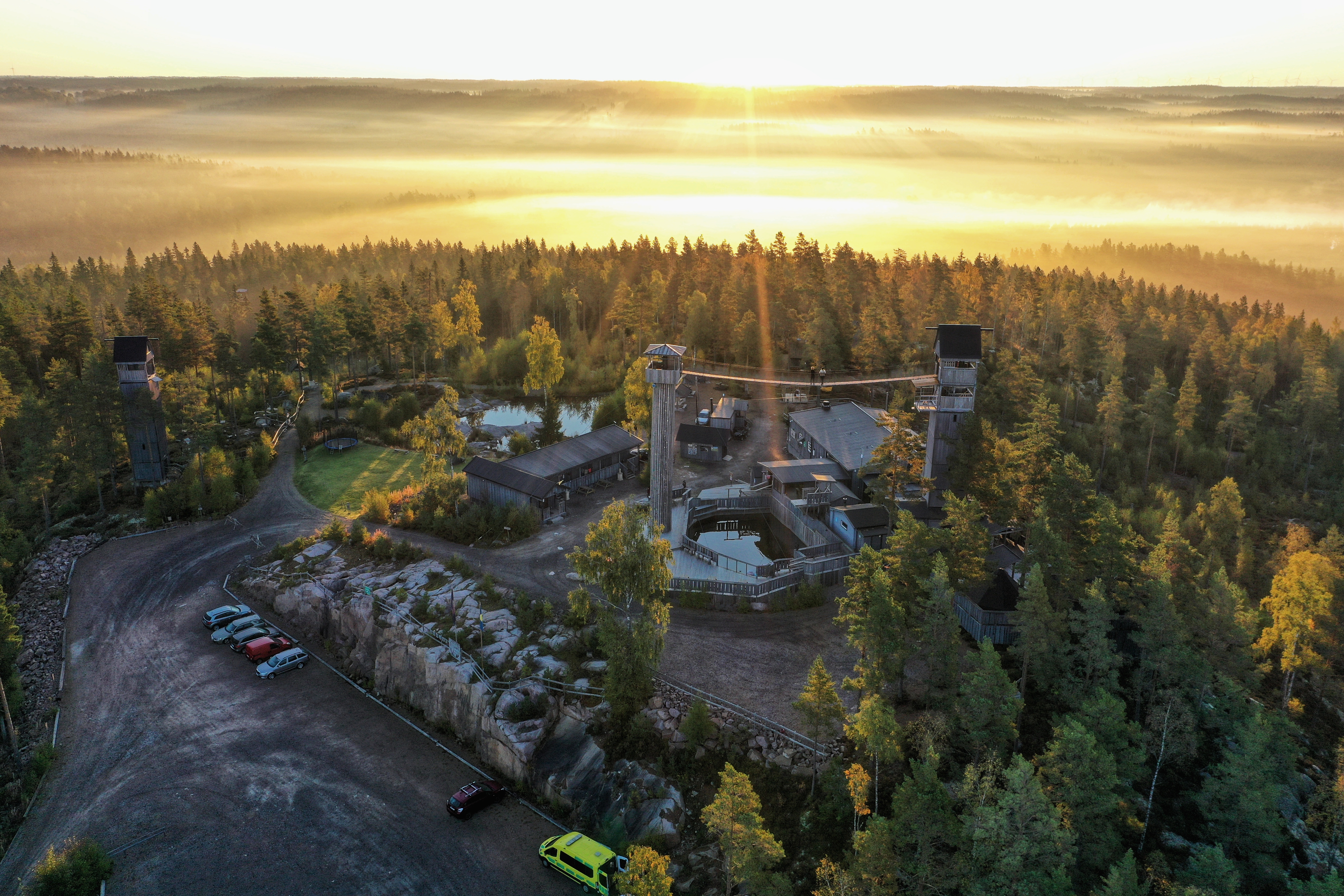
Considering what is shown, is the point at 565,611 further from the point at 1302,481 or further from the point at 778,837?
the point at 1302,481

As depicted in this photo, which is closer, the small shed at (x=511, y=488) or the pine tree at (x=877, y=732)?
the pine tree at (x=877, y=732)

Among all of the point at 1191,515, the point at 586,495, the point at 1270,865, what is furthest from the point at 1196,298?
the point at 1270,865

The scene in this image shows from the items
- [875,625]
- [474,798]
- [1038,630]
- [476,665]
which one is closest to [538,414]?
[476,665]

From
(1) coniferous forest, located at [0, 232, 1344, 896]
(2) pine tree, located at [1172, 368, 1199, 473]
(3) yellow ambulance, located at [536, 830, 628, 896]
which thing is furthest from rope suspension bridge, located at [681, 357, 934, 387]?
(3) yellow ambulance, located at [536, 830, 628, 896]

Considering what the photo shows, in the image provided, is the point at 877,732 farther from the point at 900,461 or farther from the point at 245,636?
the point at 245,636

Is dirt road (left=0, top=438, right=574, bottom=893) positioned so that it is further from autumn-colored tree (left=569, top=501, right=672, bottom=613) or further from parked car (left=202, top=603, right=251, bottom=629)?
autumn-colored tree (left=569, top=501, right=672, bottom=613)

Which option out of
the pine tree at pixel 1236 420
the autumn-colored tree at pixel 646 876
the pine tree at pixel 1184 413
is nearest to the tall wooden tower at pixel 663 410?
the autumn-colored tree at pixel 646 876

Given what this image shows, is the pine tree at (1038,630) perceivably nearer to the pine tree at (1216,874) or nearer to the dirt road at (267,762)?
the pine tree at (1216,874)
